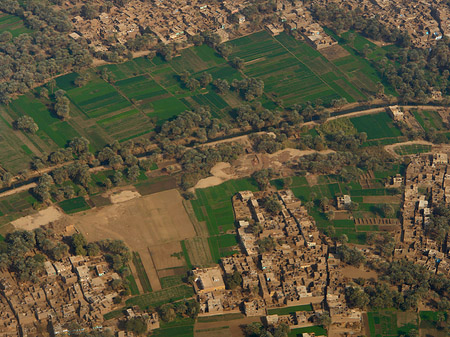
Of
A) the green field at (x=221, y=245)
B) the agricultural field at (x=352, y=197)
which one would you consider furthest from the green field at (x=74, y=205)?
the agricultural field at (x=352, y=197)

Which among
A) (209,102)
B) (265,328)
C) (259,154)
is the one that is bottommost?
(265,328)

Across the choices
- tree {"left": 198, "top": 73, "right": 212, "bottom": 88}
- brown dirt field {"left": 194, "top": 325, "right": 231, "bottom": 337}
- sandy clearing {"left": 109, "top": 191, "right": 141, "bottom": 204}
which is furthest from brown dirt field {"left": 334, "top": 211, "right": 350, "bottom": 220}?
tree {"left": 198, "top": 73, "right": 212, "bottom": 88}

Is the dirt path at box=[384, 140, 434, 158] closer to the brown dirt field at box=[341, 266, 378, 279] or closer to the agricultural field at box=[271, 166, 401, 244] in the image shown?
the agricultural field at box=[271, 166, 401, 244]

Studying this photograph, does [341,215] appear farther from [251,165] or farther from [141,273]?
[141,273]

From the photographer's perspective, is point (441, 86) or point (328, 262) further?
point (441, 86)

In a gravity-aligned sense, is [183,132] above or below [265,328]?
above

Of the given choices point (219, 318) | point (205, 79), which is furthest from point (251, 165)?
point (219, 318)

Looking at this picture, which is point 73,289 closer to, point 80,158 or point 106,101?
point 80,158

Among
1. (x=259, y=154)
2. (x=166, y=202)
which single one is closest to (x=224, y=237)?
(x=166, y=202)
